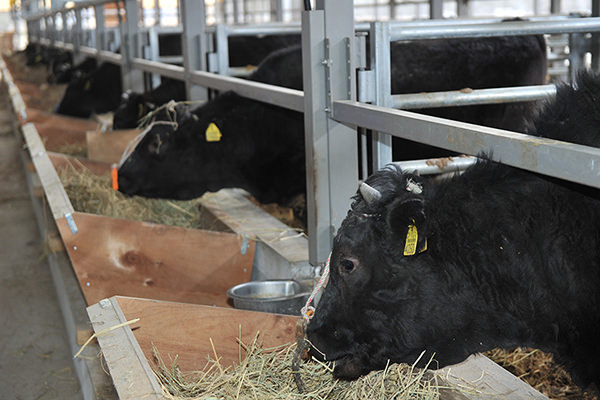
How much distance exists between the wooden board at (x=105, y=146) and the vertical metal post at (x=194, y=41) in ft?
3.30

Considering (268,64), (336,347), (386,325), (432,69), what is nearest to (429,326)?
(386,325)

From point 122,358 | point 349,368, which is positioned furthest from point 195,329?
point 349,368

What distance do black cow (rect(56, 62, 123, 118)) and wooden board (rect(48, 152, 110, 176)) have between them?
12.3ft

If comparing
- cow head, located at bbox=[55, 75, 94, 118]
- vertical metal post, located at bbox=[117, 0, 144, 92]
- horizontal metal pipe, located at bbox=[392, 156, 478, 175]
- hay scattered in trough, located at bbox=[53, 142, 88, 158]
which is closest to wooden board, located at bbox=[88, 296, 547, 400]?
horizontal metal pipe, located at bbox=[392, 156, 478, 175]

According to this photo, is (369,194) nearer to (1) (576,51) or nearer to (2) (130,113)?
(1) (576,51)

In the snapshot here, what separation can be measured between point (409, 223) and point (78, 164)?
4368 millimetres

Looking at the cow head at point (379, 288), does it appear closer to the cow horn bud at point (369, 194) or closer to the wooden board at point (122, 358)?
the cow horn bud at point (369, 194)

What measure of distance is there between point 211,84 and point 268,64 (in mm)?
584

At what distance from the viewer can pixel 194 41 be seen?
561 cm

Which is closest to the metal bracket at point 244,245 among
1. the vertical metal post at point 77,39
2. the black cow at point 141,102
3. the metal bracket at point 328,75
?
the metal bracket at point 328,75

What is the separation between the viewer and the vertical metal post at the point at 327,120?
3.12 meters

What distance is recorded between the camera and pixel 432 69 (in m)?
4.83

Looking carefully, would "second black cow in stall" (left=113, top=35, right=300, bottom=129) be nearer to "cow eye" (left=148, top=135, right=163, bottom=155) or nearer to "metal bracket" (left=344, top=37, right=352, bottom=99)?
"cow eye" (left=148, top=135, right=163, bottom=155)

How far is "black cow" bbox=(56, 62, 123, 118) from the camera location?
9492 mm
